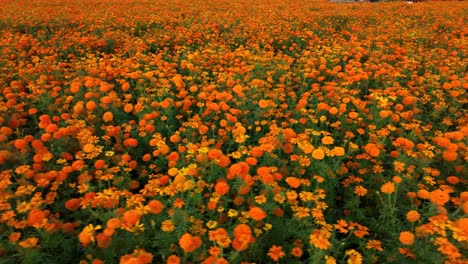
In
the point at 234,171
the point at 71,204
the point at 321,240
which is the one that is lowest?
the point at 71,204

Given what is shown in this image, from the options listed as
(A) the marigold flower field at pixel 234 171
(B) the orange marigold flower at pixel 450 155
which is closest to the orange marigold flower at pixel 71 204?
(A) the marigold flower field at pixel 234 171

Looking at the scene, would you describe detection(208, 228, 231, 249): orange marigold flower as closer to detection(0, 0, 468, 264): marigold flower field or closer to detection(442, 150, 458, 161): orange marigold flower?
detection(0, 0, 468, 264): marigold flower field

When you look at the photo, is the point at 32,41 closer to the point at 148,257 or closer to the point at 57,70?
the point at 57,70

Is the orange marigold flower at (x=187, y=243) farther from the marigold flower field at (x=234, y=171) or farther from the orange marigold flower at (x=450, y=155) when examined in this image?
the orange marigold flower at (x=450, y=155)

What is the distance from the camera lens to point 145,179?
3383mm

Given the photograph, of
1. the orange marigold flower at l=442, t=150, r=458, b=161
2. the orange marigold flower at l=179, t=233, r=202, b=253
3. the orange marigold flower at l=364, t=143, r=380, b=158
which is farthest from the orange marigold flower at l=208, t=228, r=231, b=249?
the orange marigold flower at l=442, t=150, r=458, b=161

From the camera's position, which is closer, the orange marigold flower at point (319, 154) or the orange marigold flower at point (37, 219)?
the orange marigold flower at point (37, 219)

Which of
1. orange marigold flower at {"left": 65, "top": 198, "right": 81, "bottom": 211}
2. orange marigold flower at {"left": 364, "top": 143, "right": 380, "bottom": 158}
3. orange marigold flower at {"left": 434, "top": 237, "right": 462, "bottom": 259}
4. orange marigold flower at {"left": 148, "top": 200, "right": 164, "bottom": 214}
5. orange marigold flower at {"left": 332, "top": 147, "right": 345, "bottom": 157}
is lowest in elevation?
orange marigold flower at {"left": 65, "top": 198, "right": 81, "bottom": 211}

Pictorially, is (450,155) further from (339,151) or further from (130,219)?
(130,219)

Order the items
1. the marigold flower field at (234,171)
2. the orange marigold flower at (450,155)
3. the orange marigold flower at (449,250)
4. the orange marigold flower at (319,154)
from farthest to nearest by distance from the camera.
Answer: the orange marigold flower at (450,155) < the orange marigold flower at (319,154) < the marigold flower field at (234,171) < the orange marigold flower at (449,250)

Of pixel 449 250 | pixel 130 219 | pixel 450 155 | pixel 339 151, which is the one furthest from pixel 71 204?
pixel 450 155

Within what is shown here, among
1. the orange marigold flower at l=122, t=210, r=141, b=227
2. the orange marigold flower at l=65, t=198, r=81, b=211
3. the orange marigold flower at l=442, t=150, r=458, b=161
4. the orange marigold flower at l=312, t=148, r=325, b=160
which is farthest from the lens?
the orange marigold flower at l=442, t=150, r=458, b=161

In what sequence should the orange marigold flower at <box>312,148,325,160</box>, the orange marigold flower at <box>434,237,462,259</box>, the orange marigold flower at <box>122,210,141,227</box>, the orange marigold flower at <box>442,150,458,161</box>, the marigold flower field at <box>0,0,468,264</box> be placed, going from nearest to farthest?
the orange marigold flower at <box>434,237,462,259</box> < the orange marigold flower at <box>122,210,141,227</box> < the marigold flower field at <box>0,0,468,264</box> < the orange marigold flower at <box>312,148,325,160</box> < the orange marigold flower at <box>442,150,458,161</box>

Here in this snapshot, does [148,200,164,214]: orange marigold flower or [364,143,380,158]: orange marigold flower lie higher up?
[364,143,380,158]: orange marigold flower
